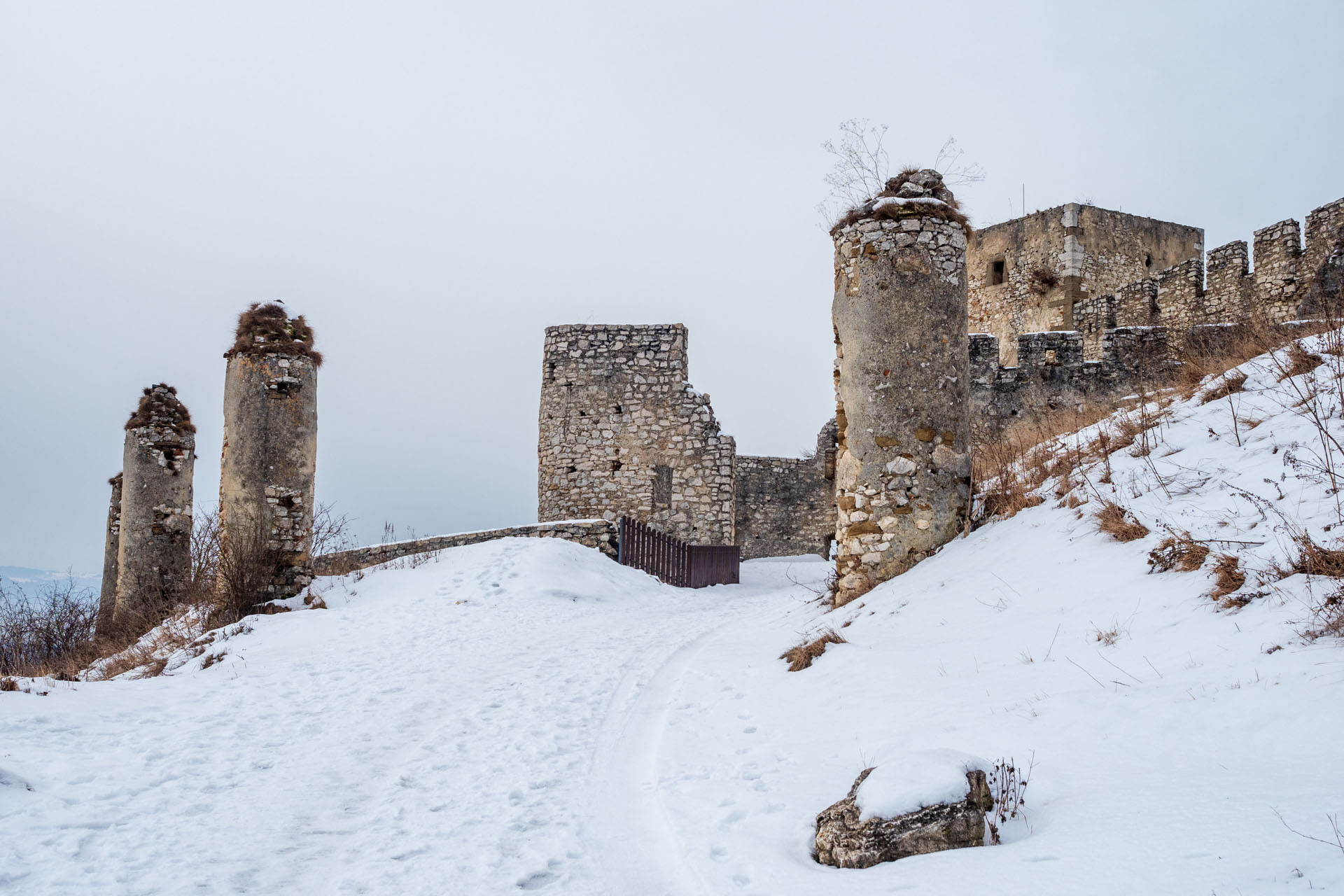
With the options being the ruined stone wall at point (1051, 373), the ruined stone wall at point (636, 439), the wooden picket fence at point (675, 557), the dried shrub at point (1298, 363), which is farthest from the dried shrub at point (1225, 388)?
the ruined stone wall at point (636, 439)

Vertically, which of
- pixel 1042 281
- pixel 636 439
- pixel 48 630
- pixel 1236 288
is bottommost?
pixel 48 630

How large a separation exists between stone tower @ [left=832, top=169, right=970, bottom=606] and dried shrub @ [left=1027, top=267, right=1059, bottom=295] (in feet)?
50.1

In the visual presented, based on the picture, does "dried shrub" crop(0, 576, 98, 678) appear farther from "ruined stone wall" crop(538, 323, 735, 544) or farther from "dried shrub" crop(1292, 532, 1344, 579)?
"dried shrub" crop(1292, 532, 1344, 579)

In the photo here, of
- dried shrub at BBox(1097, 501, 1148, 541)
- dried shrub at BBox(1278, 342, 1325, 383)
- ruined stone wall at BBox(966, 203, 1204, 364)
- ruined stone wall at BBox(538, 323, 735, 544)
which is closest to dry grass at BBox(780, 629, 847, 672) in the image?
dried shrub at BBox(1097, 501, 1148, 541)

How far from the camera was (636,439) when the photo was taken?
1952 centimetres

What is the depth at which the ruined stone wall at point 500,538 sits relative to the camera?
1552cm

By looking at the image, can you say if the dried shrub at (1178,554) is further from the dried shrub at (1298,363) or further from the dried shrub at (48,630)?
the dried shrub at (48,630)

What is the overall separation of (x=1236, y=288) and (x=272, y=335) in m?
15.8

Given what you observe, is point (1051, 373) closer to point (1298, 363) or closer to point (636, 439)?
point (1298, 363)

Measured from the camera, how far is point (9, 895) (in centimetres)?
312

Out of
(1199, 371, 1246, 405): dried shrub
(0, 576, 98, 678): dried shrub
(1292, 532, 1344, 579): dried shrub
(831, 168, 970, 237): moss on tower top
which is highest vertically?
(831, 168, 970, 237): moss on tower top

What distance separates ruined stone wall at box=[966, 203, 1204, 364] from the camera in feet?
72.1

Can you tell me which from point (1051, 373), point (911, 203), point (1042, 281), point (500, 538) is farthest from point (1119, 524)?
point (1042, 281)

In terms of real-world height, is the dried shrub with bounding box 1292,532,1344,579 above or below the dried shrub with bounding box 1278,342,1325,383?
below
